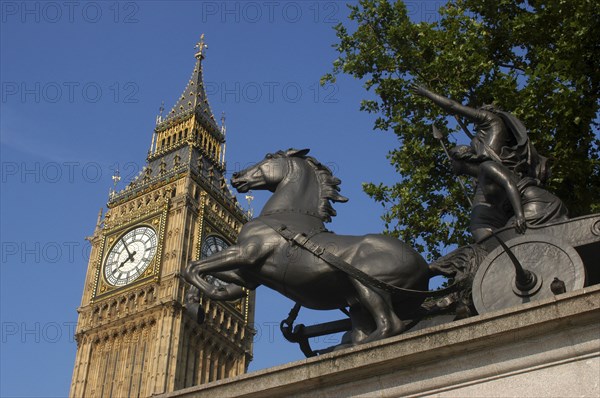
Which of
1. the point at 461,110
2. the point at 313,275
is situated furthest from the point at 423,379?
the point at 461,110

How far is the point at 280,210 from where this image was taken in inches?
271

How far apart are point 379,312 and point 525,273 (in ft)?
3.46

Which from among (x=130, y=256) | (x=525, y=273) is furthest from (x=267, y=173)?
(x=130, y=256)

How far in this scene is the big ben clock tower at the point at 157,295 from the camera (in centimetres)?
5153

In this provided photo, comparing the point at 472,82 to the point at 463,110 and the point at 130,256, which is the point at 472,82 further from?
the point at 130,256

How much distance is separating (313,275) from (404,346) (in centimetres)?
137

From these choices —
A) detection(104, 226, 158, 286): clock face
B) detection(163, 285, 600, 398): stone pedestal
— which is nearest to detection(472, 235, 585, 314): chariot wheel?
detection(163, 285, 600, 398): stone pedestal

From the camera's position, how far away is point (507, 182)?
6.34 meters

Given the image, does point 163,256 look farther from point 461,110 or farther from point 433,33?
point 461,110

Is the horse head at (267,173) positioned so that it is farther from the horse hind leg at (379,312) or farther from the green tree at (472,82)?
the green tree at (472,82)

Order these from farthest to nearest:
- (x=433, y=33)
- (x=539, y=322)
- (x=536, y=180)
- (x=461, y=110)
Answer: (x=433, y=33)
(x=461, y=110)
(x=536, y=180)
(x=539, y=322)

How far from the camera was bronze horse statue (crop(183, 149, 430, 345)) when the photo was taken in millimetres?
6074

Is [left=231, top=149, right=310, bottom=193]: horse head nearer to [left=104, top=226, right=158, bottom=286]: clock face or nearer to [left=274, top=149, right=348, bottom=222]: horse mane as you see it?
[left=274, top=149, right=348, bottom=222]: horse mane

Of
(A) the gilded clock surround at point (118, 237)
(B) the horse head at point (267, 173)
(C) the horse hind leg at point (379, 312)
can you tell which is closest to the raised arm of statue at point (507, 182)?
(C) the horse hind leg at point (379, 312)
